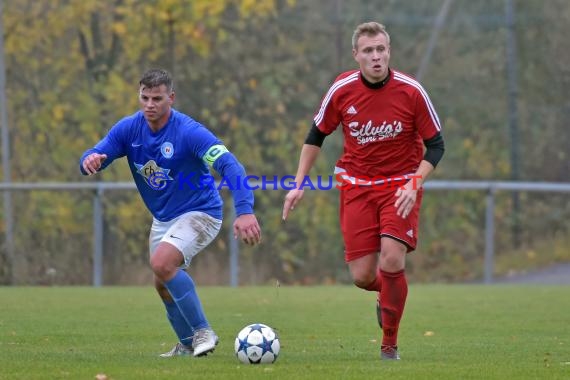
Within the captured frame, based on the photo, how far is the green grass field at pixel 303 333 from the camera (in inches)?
287

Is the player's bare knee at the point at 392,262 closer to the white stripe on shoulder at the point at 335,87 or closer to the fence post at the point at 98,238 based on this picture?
the white stripe on shoulder at the point at 335,87

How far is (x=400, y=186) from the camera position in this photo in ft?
27.7

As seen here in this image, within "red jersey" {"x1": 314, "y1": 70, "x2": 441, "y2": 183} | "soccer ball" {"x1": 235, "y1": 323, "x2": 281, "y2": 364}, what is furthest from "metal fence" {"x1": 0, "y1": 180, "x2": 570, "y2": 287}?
"soccer ball" {"x1": 235, "y1": 323, "x2": 281, "y2": 364}

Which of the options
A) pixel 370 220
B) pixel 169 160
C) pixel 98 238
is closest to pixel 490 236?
pixel 98 238

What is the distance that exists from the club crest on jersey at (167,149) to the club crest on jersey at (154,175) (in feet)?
0.36

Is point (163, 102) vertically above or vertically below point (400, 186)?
above

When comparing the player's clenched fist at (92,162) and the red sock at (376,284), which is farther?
the red sock at (376,284)

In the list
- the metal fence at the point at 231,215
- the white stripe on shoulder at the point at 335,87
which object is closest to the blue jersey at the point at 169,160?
the white stripe on shoulder at the point at 335,87

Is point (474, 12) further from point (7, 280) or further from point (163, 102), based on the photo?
point (163, 102)

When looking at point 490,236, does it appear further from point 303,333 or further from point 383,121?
point 383,121

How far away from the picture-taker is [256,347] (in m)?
7.66

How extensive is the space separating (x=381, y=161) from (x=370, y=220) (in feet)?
1.37

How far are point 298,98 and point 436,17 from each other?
282 centimetres

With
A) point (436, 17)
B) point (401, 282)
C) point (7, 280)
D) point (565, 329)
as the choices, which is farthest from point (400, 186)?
point (436, 17)
